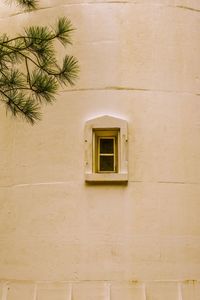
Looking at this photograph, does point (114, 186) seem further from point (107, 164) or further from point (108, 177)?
point (107, 164)

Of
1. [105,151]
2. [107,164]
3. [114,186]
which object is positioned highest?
[105,151]

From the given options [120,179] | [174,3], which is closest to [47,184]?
[120,179]

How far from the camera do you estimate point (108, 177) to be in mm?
7492

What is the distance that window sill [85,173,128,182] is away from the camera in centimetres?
749

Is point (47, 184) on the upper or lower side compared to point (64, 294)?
upper

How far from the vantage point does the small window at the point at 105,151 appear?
766 centimetres

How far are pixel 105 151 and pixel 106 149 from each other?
0.09 feet

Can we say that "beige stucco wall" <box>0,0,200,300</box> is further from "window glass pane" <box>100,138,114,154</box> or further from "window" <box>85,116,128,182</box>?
"window glass pane" <box>100,138,114,154</box>

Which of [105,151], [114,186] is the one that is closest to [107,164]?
[105,151]

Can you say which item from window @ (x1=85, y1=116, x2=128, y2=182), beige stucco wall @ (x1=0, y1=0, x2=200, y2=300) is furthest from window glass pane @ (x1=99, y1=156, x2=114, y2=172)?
beige stucco wall @ (x1=0, y1=0, x2=200, y2=300)

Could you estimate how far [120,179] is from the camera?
750 centimetres

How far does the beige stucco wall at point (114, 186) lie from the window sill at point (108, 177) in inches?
3.7

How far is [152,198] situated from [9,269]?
6.36 ft

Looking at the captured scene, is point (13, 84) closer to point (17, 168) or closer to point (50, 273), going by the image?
point (17, 168)
